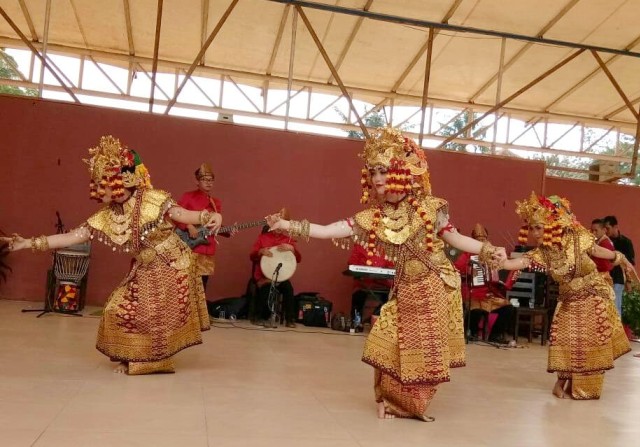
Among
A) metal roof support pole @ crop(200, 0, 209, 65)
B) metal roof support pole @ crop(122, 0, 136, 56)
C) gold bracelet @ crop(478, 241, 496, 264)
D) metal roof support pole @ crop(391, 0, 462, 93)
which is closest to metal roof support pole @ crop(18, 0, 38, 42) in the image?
metal roof support pole @ crop(122, 0, 136, 56)

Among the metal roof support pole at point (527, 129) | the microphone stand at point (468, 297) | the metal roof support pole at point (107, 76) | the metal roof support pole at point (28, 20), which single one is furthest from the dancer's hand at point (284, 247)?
the metal roof support pole at point (527, 129)

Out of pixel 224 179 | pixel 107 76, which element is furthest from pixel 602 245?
pixel 107 76

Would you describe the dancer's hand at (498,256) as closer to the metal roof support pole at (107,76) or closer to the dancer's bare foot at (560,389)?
the dancer's bare foot at (560,389)

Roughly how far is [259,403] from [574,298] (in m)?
2.38

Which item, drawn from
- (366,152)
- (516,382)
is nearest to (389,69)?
(516,382)

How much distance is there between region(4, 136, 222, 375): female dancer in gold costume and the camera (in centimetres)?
434

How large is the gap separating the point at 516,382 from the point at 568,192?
6.59 meters

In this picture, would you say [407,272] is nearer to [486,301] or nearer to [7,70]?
[486,301]

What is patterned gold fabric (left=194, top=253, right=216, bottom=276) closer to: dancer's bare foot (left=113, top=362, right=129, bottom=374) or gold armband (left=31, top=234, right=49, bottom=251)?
dancer's bare foot (left=113, top=362, right=129, bottom=374)

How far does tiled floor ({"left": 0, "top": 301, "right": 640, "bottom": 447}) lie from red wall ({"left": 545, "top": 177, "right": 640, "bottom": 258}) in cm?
556

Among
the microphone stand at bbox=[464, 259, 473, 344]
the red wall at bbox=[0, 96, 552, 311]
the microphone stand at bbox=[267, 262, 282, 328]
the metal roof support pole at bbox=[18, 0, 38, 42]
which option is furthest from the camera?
the metal roof support pole at bbox=[18, 0, 38, 42]

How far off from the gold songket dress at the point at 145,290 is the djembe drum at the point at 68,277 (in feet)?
10.0

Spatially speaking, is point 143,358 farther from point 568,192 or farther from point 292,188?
point 568,192

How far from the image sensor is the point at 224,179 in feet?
28.1
